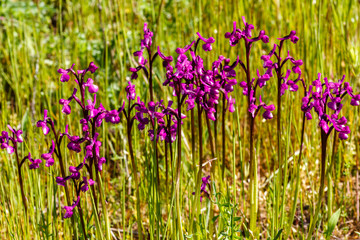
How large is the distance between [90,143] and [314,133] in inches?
49.1

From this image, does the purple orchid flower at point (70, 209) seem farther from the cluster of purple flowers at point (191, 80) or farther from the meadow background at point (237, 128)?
the cluster of purple flowers at point (191, 80)

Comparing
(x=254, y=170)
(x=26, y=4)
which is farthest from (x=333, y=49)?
(x=26, y=4)

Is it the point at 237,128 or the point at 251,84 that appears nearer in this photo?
the point at 251,84

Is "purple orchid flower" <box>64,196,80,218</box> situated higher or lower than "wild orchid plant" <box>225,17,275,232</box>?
lower

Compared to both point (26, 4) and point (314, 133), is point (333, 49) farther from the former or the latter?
point (26, 4)

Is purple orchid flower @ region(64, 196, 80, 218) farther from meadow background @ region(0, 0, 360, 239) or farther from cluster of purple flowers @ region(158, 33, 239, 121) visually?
cluster of purple flowers @ region(158, 33, 239, 121)

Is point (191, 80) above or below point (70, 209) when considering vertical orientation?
above

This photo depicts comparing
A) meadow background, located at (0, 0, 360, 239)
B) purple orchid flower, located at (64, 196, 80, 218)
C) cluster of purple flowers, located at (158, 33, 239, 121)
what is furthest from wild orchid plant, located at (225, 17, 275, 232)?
purple orchid flower, located at (64, 196, 80, 218)

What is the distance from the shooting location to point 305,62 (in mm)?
2258

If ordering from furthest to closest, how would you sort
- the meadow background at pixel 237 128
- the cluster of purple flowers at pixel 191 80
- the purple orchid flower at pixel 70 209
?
the meadow background at pixel 237 128 < the purple orchid flower at pixel 70 209 < the cluster of purple flowers at pixel 191 80

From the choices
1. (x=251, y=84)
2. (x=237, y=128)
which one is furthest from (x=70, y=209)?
(x=237, y=128)

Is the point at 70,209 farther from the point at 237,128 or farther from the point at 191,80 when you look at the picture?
the point at 237,128

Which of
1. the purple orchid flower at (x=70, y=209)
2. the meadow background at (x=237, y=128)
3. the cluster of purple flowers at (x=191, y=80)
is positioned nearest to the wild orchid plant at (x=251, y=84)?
the cluster of purple flowers at (x=191, y=80)

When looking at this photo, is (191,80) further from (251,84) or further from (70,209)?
(70,209)
